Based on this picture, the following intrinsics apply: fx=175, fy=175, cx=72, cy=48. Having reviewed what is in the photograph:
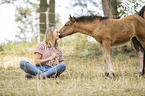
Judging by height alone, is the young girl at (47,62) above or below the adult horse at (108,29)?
below

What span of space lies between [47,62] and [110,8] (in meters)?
4.41

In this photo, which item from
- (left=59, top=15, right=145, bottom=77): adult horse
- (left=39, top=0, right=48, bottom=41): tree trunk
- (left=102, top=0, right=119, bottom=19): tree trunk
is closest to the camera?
(left=59, top=15, right=145, bottom=77): adult horse

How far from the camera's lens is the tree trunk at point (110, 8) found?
24.2 ft

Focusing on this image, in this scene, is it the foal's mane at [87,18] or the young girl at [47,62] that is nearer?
the young girl at [47,62]

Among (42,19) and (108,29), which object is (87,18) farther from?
(42,19)

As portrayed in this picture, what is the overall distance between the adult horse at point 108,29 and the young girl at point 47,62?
64cm

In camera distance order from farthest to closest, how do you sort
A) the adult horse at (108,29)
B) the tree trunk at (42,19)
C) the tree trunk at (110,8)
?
1. the tree trunk at (42,19)
2. the tree trunk at (110,8)
3. the adult horse at (108,29)

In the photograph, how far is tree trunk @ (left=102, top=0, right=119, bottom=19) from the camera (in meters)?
7.37

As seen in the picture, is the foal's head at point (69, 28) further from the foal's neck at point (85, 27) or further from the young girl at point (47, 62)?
the young girl at point (47, 62)

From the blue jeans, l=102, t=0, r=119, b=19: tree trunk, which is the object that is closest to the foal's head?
the blue jeans

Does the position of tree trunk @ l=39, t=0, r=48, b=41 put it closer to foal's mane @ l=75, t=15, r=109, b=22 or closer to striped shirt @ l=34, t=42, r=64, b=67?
foal's mane @ l=75, t=15, r=109, b=22

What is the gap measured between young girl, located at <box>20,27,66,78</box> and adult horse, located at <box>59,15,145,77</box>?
0.64 metres

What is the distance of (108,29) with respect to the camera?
4438 mm

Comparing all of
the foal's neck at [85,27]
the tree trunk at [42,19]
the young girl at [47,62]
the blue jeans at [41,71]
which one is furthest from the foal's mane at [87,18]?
the tree trunk at [42,19]
